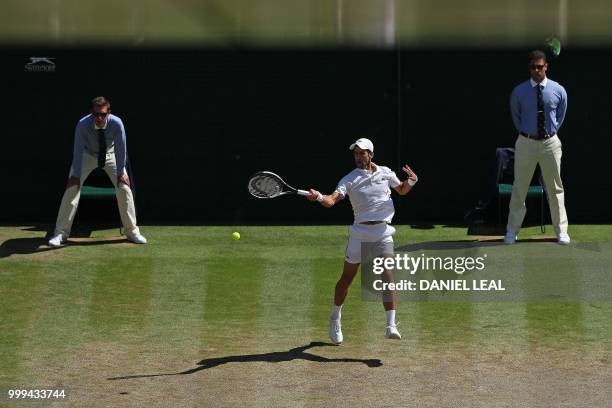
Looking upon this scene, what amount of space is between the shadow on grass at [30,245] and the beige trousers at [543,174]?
4.99m

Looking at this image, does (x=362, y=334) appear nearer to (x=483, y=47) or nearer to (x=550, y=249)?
(x=550, y=249)

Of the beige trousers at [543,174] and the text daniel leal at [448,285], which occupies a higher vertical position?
the beige trousers at [543,174]

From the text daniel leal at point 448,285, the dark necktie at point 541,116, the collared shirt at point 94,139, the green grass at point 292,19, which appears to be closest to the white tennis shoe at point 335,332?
the text daniel leal at point 448,285

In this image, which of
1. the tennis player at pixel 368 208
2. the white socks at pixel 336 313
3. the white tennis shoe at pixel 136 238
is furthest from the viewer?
the white tennis shoe at pixel 136 238

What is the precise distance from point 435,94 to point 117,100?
4329 mm

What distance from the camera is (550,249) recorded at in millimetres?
18375

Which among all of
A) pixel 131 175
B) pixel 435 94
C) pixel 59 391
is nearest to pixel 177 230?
pixel 131 175

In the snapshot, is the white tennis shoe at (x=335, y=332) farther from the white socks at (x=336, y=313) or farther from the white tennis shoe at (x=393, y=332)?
the white tennis shoe at (x=393, y=332)

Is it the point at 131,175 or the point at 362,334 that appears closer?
the point at 362,334

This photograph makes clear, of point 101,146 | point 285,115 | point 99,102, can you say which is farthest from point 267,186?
point 285,115

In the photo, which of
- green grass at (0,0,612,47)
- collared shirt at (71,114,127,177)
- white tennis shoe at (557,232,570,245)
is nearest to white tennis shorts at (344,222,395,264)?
white tennis shoe at (557,232,570,245)

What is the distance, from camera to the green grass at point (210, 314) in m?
13.6

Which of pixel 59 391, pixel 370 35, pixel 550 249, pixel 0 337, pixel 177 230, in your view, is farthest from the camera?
pixel 370 35

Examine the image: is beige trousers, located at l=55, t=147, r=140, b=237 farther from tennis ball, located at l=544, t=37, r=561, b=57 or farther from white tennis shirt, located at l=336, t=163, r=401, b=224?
tennis ball, located at l=544, t=37, r=561, b=57
